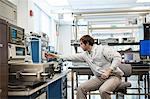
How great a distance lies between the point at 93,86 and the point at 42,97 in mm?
1131

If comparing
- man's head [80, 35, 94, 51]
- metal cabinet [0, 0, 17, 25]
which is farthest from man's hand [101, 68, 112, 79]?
metal cabinet [0, 0, 17, 25]

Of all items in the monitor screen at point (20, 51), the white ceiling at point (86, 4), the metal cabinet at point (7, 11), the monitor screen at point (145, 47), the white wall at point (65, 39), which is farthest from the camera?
the white wall at point (65, 39)

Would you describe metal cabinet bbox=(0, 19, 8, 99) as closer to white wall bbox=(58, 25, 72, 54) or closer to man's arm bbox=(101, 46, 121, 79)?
man's arm bbox=(101, 46, 121, 79)

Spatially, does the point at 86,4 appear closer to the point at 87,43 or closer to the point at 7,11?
the point at 87,43

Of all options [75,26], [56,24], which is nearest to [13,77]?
[75,26]

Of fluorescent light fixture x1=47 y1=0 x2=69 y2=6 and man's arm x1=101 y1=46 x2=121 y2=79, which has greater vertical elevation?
fluorescent light fixture x1=47 y1=0 x2=69 y2=6

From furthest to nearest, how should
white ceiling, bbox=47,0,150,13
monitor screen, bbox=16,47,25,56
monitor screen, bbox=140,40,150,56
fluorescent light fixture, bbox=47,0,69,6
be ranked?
white ceiling, bbox=47,0,150,13 < fluorescent light fixture, bbox=47,0,69,6 < monitor screen, bbox=140,40,150,56 < monitor screen, bbox=16,47,25,56

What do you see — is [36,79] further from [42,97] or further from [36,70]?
[42,97]

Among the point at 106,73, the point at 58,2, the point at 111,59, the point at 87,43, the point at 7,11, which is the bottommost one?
the point at 106,73

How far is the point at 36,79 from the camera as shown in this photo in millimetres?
2254

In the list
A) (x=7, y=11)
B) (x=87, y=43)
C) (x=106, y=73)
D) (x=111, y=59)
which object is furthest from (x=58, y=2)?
(x=7, y=11)

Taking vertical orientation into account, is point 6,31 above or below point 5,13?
below

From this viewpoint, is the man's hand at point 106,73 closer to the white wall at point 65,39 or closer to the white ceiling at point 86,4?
the white ceiling at point 86,4

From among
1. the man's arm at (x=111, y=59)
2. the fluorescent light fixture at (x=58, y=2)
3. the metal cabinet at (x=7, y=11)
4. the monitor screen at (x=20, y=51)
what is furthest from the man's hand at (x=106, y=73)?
the fluorescent light fixture at (x=58, y=2)
